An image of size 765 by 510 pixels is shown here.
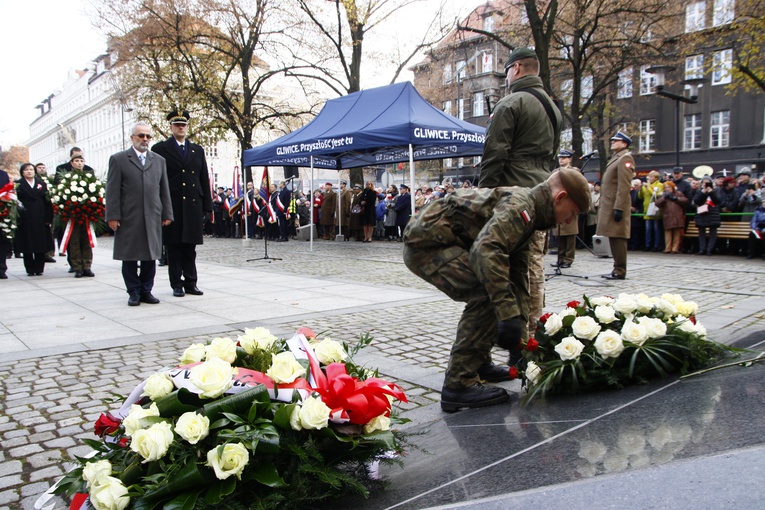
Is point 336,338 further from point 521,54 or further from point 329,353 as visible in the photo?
point 521,54

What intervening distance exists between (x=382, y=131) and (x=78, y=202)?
20.7ft

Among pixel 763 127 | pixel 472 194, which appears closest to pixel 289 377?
pixel 472 194

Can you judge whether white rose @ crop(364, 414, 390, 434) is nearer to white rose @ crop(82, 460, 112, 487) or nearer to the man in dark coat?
white rose @ crop(82, 460, 112, 487)

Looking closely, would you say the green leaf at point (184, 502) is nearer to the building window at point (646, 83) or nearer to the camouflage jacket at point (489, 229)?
the camouflage jacket at point (489, 229)

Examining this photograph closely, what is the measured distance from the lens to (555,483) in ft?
5.99

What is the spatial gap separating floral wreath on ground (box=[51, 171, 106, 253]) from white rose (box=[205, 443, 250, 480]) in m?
9.81

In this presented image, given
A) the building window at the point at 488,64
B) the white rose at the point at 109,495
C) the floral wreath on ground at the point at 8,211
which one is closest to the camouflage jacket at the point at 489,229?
the white rose at the point at 109,495

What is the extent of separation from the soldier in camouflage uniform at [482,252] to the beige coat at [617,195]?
6170mm

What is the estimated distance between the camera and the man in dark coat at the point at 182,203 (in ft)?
25.7

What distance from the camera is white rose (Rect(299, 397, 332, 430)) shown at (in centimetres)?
207

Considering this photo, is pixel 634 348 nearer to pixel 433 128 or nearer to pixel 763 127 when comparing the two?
pixel 433 128

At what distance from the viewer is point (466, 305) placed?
3.24 metres

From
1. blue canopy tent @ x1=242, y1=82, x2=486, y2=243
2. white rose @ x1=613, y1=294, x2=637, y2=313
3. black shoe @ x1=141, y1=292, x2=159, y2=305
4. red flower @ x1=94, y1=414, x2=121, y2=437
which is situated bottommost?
black shoe @ x1=141, y1=292, x2=159, y2=305

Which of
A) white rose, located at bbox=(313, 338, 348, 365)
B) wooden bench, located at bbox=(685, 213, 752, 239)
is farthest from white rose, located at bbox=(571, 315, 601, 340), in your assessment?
wooden bench, located at bbox=(685, 213, 752, 239)
